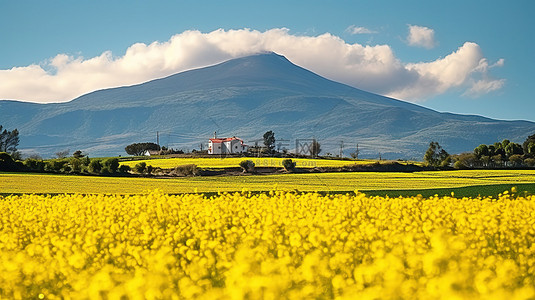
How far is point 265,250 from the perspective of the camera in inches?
308

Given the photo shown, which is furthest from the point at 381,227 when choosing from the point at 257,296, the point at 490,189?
the point at 490,189

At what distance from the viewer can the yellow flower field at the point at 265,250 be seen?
464cm

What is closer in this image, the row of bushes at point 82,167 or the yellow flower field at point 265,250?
the yellow flower field at point 265,250

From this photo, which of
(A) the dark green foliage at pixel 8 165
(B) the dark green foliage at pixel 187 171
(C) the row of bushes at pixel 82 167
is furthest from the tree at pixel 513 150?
(A) the dark green foliage at pixel 8 165

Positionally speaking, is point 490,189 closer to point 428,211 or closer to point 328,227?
point 428,211

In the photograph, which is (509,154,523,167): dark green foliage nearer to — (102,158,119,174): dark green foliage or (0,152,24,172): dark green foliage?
(102,158,119,174): dark green foliage

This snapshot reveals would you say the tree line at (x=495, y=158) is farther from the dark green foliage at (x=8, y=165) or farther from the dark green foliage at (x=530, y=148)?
the dark green foliage at (x=8, y=165)

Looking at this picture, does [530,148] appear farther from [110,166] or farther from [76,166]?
[76,166]

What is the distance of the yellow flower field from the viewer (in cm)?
464

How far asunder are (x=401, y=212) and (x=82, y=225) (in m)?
6.68

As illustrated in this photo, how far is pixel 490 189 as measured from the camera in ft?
97.4

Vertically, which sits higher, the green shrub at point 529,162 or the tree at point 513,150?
the tree at point 513,150

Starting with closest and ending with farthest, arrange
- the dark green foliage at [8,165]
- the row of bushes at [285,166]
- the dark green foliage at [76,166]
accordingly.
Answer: the dark green foliage at [8,165] → the dark green foliage at [76,166] → the row of bushes at [285,166]

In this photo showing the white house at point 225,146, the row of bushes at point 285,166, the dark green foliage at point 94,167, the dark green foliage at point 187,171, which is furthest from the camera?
the white house at point 225,146
